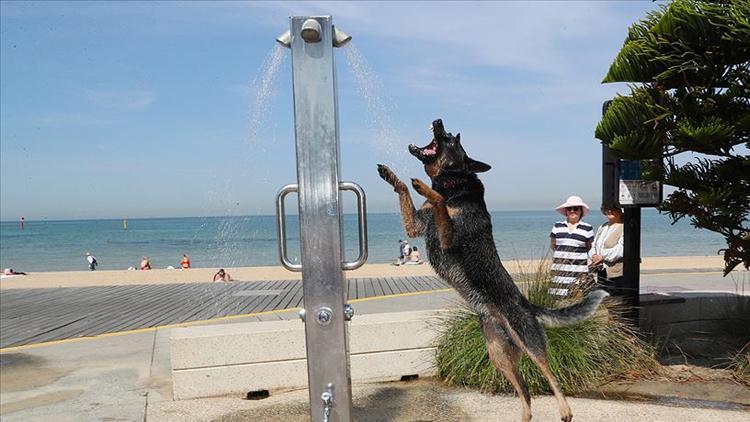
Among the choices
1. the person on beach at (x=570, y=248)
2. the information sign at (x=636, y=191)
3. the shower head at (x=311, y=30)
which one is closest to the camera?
the shower head at (x=311, y=30)

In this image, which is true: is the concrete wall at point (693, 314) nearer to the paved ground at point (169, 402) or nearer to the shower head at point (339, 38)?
the paved ground at point (169, 402)

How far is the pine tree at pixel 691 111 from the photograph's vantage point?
14.7 ft

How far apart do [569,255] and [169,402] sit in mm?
4141

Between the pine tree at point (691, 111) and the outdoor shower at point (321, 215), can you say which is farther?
the pine tree at point (691, 111)

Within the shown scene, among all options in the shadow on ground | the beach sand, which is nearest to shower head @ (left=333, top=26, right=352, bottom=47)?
the shadow on ground

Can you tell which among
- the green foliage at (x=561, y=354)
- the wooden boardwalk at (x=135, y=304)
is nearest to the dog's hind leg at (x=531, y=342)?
the green foliage at (x=561, y=354)

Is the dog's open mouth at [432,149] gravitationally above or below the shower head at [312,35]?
below

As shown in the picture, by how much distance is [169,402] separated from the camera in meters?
4.86

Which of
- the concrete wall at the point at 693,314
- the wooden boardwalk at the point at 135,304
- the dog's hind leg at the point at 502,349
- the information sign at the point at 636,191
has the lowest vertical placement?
the wooden boardwalk at the point at 135,304

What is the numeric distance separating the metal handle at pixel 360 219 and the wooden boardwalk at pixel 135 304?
6244 mm

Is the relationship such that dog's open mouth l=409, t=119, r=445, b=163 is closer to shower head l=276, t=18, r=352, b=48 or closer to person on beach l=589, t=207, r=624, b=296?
shower head l=276, t=18, r=352, b=48

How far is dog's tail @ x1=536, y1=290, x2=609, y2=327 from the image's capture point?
3.57 m

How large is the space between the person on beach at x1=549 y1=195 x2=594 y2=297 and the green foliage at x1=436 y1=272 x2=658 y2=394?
0.18 m

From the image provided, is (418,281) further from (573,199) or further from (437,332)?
(437,332)
